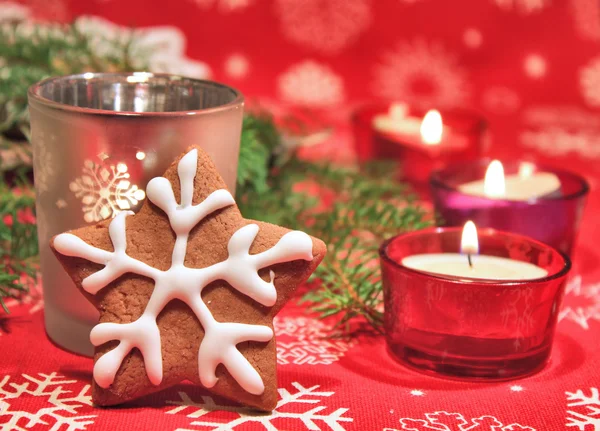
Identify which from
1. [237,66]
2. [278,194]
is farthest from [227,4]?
[278,194]

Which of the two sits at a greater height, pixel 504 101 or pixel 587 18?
pixel 587 18

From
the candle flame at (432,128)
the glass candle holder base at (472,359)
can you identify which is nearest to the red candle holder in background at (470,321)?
the glass candle holder base at (472,359)

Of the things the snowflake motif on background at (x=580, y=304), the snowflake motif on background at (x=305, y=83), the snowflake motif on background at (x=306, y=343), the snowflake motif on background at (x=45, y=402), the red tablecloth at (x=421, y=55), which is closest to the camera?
the snowflake motif on background at (x=45, y=402)

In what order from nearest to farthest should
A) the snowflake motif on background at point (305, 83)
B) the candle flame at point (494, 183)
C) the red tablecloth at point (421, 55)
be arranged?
the candle flame at point (494, 183) < the red tablecloth at point (421, 55) < the snowflake motif on background at point (305, 83)

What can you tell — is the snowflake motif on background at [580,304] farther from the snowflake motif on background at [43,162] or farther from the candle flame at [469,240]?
the snowflake motif on background at [43,162]

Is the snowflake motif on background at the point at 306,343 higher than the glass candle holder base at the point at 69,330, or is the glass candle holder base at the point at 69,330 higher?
the glass candle holder base at the point at 69,330

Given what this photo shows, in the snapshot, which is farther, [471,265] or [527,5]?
[527,5]

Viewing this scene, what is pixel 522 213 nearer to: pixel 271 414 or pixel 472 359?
pixel 472 359
